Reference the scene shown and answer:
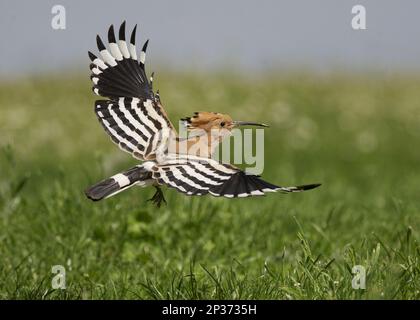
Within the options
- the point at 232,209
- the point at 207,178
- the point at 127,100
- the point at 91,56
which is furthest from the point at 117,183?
the point at 232,209

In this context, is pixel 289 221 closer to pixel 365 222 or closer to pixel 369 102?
pixel 365 222

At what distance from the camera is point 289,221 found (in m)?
6.36

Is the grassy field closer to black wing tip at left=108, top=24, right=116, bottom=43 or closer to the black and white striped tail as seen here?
the black and white striped tail

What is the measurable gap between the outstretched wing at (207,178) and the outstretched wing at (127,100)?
0.13 meters

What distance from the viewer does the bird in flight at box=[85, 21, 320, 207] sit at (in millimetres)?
3172

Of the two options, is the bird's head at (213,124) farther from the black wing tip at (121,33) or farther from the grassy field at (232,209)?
the grassy field at (232,209)

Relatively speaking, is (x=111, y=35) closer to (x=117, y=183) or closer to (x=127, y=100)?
(x=127, y=100)

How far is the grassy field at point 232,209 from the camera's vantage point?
4367mm

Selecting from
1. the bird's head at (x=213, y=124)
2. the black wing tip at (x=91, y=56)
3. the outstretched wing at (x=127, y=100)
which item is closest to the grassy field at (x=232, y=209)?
the bird's head at (x=213, y=124)

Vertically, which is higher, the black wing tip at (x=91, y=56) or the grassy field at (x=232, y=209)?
the black wing tip at (x=91, y=56)

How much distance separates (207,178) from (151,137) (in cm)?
35

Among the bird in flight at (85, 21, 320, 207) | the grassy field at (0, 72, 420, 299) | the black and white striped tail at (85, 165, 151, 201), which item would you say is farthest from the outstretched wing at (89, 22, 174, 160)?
the grassy field at (0, 72, 420, 299)

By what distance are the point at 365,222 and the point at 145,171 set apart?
3307mm

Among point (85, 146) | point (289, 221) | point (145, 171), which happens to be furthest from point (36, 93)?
point (145, 171)
